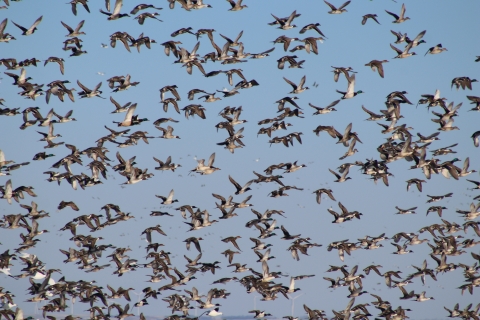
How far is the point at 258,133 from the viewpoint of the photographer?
4416 cm

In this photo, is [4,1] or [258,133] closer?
[4,1]

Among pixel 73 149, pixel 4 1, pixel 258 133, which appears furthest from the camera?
pixel 258 133

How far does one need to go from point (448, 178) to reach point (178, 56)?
15.4 m

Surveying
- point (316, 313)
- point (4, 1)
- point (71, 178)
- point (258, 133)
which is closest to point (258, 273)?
point (316, 313)

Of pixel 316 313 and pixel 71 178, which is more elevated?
pixel 71 178

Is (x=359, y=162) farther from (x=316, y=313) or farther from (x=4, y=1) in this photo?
(x=4, y=1)

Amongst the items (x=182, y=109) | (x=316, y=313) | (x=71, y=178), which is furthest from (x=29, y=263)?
(x=316, y=313)

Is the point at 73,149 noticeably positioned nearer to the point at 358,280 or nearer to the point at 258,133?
the point at 258,133

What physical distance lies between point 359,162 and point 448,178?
4.99 meters

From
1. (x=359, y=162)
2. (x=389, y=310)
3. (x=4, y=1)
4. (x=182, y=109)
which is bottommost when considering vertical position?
(x=389, y=310)

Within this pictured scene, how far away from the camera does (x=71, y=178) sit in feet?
139

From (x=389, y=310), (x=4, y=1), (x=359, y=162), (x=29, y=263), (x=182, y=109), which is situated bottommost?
(x=389, y=310)

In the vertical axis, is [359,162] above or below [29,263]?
above

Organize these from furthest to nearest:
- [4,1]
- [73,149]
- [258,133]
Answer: [258,133] → [73,149] → [4,1]
